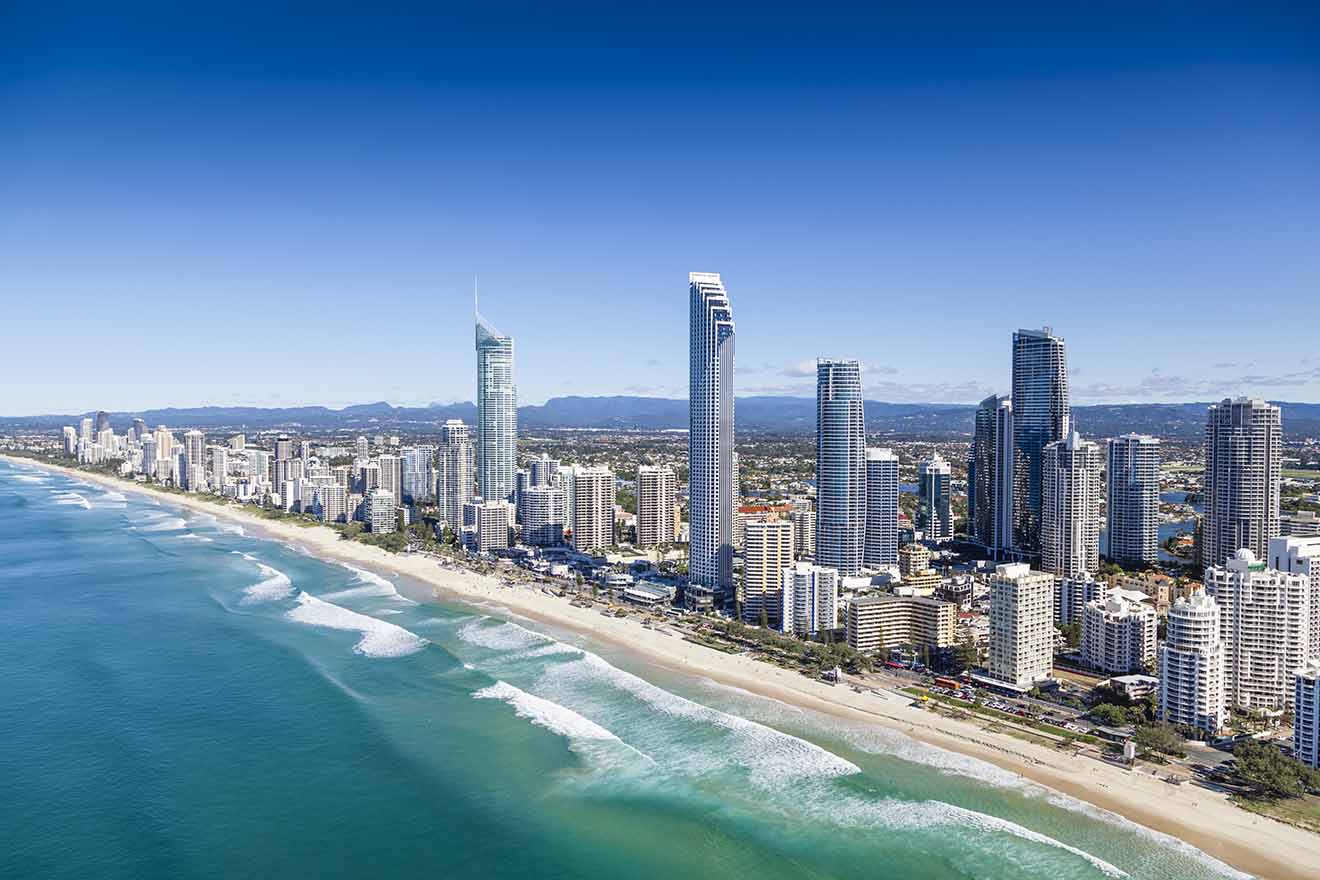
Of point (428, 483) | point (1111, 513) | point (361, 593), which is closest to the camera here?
point (361, 593)

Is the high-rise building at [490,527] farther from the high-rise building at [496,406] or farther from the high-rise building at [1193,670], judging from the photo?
the high-rise building at [1193,670]

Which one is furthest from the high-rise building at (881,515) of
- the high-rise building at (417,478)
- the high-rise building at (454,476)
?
the high-rise building at (417,478)

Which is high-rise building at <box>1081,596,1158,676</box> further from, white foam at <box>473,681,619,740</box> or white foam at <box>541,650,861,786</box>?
white foam at <box>473,681,619,740</box>

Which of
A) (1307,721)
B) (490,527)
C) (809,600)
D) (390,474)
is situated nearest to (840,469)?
(809,600)

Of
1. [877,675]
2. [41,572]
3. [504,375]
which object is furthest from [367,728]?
[504,375]

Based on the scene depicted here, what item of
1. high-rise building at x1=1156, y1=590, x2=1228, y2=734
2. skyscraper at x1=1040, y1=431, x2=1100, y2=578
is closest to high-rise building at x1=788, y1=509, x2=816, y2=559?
skyscraper at x1=1040, y1=431, x2=1100, y2=578

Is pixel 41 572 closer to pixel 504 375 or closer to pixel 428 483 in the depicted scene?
pixel 504 375
